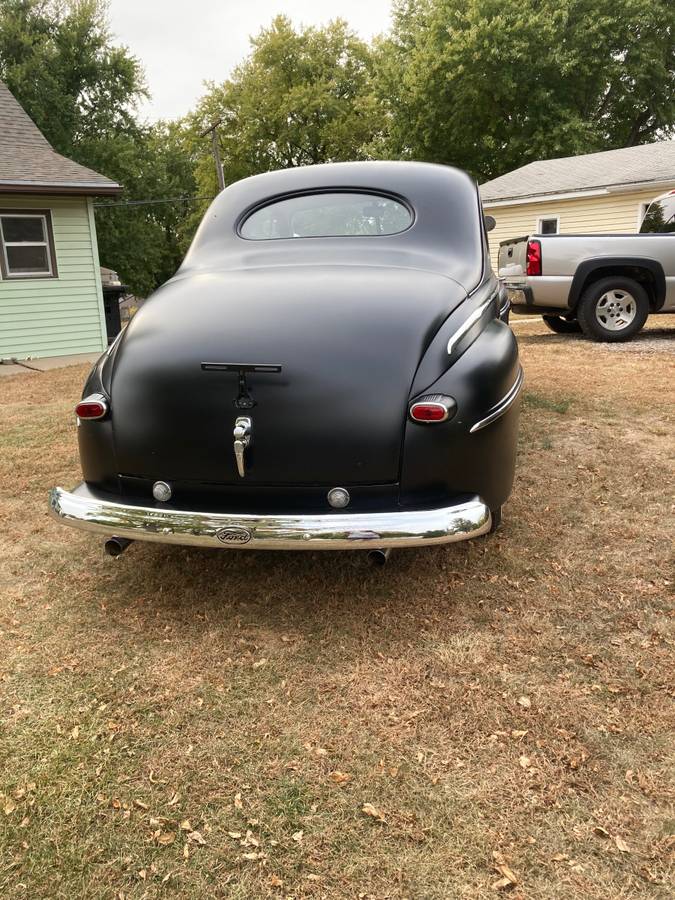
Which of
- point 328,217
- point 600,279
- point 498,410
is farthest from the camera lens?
point 600,279

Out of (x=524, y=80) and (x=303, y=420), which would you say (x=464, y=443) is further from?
(x=524, y=80)

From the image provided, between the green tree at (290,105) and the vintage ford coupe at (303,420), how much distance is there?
140 ft

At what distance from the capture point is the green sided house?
39.7 feet

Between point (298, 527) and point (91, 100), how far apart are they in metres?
38.4

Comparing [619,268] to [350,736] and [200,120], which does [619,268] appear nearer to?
[350,736]

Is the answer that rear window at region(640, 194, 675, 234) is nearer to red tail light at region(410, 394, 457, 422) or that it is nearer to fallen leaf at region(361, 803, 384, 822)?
red tail light at region(410, 394, 457, 422)

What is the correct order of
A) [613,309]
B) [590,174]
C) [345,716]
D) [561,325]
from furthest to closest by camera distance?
[590,174] → [561,325] → [613,309] → [345,716]

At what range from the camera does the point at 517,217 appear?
71.4 feet

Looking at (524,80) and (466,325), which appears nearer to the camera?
(466,325)

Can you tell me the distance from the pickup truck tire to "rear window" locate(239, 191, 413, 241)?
6286 mm

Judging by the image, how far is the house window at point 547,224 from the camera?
21.1m

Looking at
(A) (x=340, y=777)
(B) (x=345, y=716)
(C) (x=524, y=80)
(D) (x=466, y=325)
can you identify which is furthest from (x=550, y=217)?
(A) (x=340, y=777)

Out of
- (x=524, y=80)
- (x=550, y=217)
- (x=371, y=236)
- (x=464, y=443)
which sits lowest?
(x=464, y=443)

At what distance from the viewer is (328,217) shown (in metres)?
3.87
